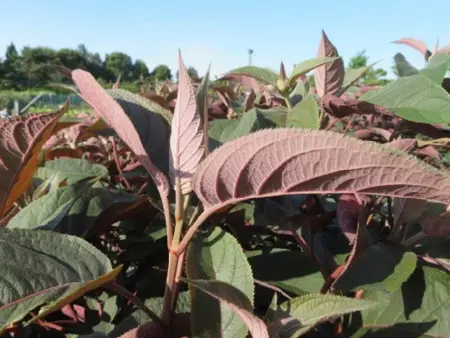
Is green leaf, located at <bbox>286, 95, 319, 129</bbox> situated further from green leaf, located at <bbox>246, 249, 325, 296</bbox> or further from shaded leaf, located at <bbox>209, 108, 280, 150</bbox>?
green leaf, located at <bbox>246, 249, 325, 296</bbox>

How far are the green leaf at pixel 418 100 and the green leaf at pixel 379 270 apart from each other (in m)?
0.21

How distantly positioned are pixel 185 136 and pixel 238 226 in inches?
12.5

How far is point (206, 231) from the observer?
62cm

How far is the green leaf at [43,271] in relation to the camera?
1.49 ft

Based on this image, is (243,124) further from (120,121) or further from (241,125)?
(120,121)

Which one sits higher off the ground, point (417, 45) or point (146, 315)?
point (417, 45)

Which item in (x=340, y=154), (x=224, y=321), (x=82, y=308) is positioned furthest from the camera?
(x=82, y=308)

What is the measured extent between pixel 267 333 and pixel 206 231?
20cm

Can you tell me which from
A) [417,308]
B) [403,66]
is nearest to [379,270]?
[417,308]

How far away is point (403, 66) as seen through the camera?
110 cm

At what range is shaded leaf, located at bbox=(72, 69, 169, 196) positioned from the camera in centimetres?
56

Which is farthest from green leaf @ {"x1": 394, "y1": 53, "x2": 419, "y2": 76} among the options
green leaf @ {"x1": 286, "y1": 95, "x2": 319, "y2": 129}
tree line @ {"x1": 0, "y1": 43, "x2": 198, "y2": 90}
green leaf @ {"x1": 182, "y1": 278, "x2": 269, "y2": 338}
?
tree line @ {"x1": 0, "y1": 43, "x2": 198, "y2": 90}

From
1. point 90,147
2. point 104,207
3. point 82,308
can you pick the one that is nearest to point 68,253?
point 104,207

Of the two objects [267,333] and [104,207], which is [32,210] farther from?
[267,333]
